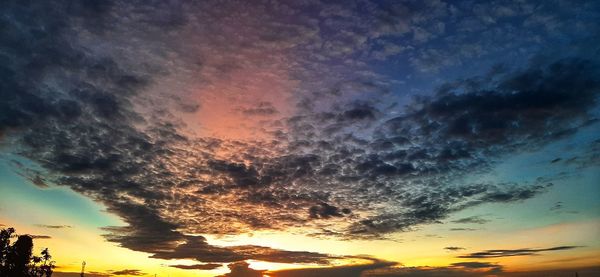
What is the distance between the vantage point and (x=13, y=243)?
8675 centimetres

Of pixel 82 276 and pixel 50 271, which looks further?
pixel 82 276

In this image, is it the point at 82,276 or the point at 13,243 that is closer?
the point at 13,243

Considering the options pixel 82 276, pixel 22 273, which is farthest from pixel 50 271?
pixel 82 276

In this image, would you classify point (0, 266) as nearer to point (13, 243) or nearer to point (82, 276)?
point (13, 243)

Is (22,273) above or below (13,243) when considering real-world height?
below

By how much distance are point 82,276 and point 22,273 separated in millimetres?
55745

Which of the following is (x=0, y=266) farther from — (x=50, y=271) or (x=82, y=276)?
(x=82, y=276)

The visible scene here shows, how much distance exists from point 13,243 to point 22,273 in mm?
5856

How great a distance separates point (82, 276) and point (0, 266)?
189 feet

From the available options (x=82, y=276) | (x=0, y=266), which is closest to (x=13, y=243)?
(x=0, y=266)

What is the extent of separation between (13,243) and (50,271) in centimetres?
850

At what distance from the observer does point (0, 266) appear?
3314 inches

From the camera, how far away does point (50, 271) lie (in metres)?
88.4

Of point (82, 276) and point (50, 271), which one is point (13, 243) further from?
point (82, 276)
